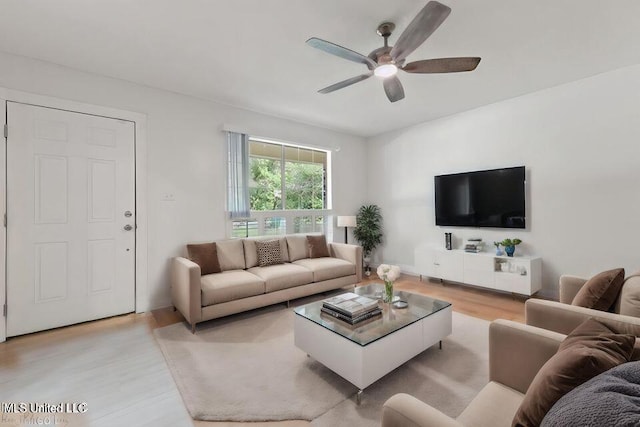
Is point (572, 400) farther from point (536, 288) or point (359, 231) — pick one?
point (359, 231)

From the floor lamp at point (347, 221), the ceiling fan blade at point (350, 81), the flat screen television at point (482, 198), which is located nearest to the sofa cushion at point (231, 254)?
the floor lamp at point (347, 221)

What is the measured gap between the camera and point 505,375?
137 cm

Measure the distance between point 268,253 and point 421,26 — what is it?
304 centimetres

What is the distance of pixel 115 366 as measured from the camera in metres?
2.26

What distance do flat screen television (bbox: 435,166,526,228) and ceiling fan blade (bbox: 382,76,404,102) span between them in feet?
7.18

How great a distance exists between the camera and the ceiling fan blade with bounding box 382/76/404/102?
2.65 metres

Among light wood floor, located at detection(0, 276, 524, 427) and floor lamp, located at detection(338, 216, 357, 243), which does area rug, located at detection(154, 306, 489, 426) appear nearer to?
light wood floor, located at detection(0, 276, 524, 427)

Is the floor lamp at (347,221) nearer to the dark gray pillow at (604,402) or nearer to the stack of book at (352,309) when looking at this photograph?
the stack of book at (352,309)

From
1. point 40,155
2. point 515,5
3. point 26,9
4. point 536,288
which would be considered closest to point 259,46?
point 26,9

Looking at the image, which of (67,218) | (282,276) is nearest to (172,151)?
(67,218)

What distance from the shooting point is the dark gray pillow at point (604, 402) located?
2.00ft

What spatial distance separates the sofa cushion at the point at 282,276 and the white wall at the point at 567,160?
2503mm

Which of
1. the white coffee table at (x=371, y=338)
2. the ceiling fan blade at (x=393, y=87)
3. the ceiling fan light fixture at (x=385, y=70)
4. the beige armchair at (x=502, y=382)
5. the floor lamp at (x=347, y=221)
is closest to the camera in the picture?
the beige armchair at (x=502, y=382)

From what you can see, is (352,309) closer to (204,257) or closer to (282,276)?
(282,276)
